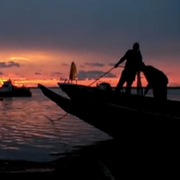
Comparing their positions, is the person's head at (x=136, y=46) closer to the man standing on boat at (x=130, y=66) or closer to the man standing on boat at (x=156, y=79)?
the man standing on boat at (x=130, y=66)

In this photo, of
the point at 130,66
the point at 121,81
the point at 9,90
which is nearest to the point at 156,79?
the point at 130,66

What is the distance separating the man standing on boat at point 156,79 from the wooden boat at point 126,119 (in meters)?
0.92

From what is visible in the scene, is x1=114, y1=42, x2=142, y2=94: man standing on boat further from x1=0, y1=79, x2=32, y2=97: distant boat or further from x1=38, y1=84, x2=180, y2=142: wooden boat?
x1=0, y1=79, x2=32, y2=97: distant boat

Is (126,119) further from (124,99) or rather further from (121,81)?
(121,81)

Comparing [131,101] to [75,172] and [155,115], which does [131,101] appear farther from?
[75,172]

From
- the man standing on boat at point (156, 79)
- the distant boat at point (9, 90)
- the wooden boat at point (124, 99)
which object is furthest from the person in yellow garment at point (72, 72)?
the distant boat at point (9, 90)

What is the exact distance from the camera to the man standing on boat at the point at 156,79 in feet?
42.2

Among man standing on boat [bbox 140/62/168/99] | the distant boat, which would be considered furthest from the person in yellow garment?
the distant boat

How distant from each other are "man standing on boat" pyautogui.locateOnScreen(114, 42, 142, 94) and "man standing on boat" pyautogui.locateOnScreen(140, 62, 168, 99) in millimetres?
296

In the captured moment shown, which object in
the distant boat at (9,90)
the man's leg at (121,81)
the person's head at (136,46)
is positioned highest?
the person's head at (136,46)

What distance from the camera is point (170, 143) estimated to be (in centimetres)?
1071

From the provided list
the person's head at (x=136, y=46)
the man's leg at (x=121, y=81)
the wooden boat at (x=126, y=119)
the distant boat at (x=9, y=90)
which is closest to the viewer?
the wooden boat at (x=126, y=119)

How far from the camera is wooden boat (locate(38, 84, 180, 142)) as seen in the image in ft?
33.4

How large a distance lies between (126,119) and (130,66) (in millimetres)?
2589
